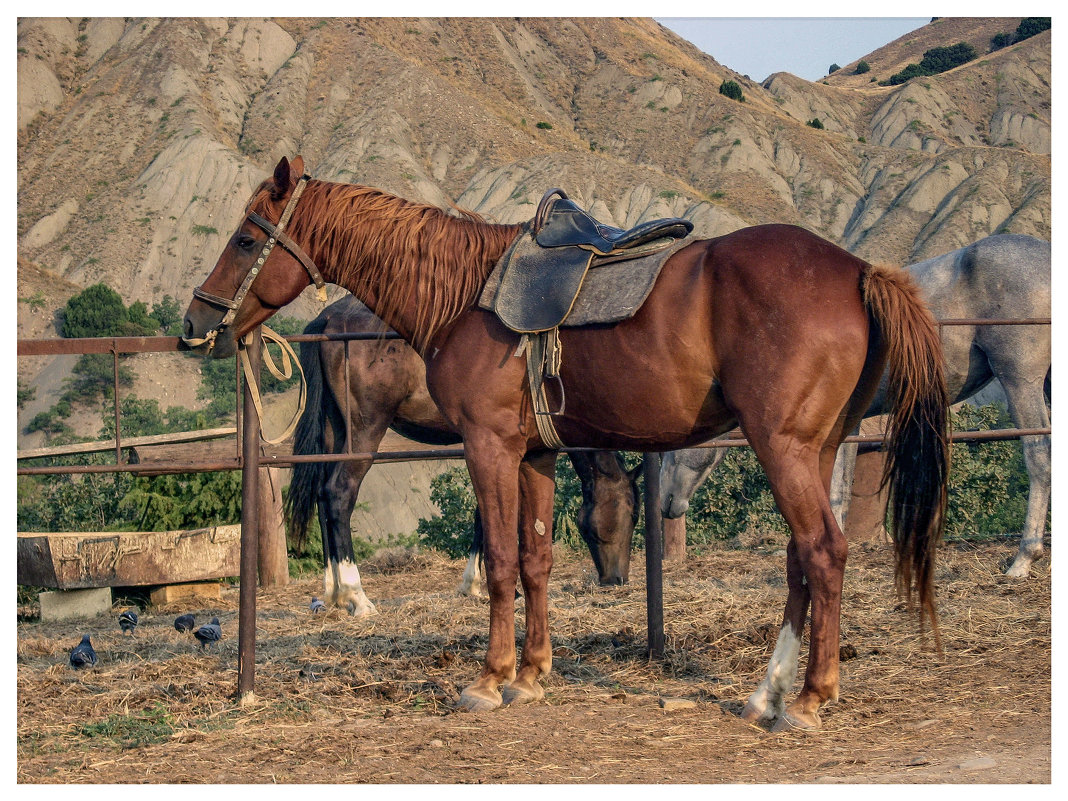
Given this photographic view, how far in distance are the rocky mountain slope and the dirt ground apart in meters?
39.3

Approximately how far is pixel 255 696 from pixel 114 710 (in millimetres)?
594

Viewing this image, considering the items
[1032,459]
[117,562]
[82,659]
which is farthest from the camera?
[117,562]

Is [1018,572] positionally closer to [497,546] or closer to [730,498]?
[497,546]

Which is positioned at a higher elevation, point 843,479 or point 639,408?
point 639,408

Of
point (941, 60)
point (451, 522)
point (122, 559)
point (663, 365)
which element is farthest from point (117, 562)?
point (941, 60)

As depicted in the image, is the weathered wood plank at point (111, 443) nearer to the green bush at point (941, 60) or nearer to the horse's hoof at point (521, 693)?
the horse's hoof at point (521, 693)

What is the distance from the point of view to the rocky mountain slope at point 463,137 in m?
50.3

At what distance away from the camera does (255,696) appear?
4.54 meters

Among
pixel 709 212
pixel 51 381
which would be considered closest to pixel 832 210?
pixel 709 212

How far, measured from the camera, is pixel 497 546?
438 cm

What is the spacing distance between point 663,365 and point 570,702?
5.15 feet

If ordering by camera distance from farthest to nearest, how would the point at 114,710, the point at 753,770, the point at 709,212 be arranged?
the point at 709,212, the point at 114,710, the point at 753,770

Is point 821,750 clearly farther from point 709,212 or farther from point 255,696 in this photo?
point 709,212

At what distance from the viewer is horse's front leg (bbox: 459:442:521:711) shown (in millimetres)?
4312
